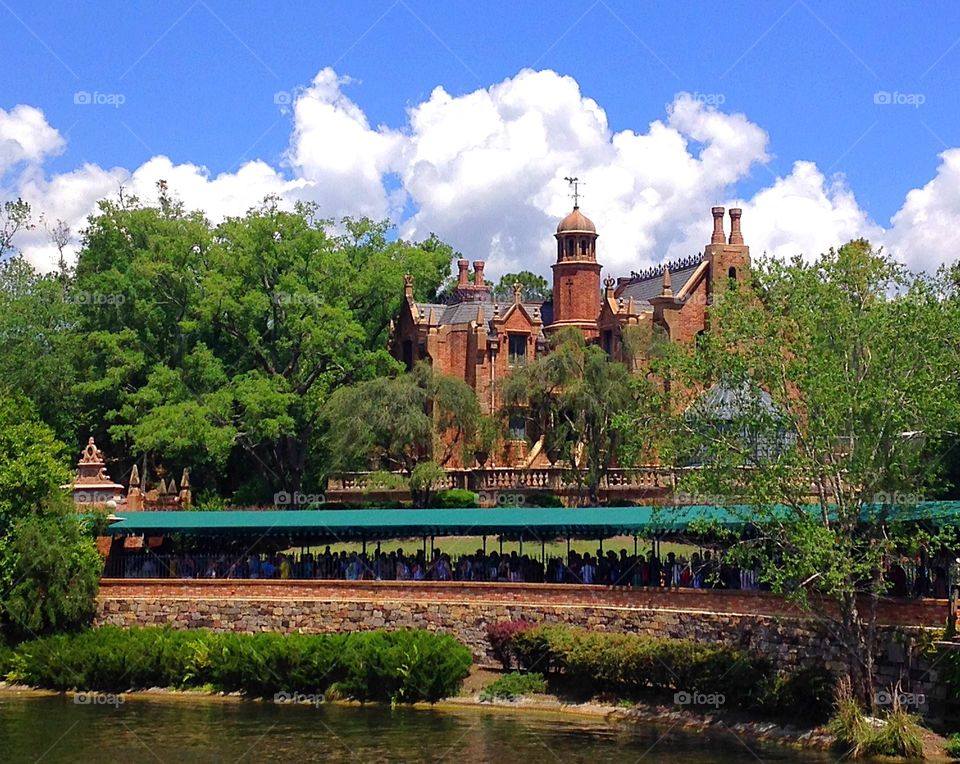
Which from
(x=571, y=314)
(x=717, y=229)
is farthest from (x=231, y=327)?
(x=717, y=229)

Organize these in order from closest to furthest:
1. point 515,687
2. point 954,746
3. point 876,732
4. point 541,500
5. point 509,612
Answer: point 954,746
point 876,732
point 515,687
point 509,612
point 541,500


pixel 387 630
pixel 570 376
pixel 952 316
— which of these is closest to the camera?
pixel 952 316

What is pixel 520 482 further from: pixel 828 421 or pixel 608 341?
pixel 828 421

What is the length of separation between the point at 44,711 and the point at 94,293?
30471mm

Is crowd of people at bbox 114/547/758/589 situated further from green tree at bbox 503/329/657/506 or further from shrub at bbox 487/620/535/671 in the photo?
green tree at bbox 503/329/657/506

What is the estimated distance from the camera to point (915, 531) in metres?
38.0

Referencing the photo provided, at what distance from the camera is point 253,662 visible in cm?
4284

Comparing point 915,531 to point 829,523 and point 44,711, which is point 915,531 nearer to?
point 829,523

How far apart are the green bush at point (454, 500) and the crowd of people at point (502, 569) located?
11792mm

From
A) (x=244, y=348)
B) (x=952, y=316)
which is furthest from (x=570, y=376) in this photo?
(x=952, y=316)
